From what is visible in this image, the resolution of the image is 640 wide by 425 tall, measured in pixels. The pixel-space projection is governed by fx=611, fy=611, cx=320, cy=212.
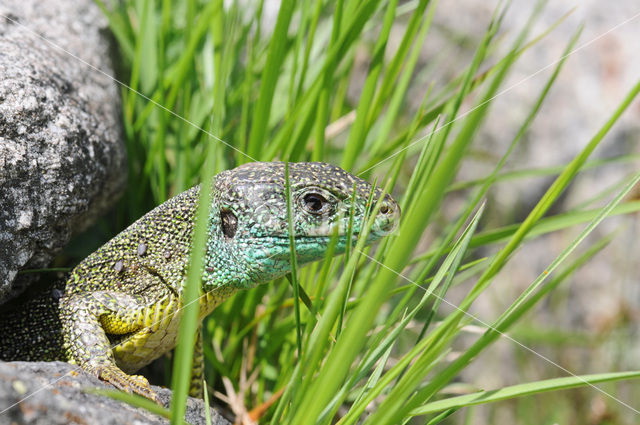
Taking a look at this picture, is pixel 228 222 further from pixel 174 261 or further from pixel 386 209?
pixel 386 209

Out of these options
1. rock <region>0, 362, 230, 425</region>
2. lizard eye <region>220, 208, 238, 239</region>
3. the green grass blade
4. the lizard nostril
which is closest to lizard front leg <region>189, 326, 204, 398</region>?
lizard eye <region>220, 208, 238, 239</region>

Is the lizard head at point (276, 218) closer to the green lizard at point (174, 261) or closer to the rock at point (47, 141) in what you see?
the green lizard at point (174, 261)

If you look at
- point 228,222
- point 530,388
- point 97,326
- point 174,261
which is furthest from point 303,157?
point 530,388

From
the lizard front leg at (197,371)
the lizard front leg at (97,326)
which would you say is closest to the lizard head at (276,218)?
the lizard front leg at (97,326)

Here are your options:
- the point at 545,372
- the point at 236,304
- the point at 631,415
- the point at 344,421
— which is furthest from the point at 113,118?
the point at 631,415

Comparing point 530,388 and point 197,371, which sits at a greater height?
point 530,388

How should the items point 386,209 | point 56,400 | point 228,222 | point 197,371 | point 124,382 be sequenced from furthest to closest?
point 197,371, point 228,222, point 386,209, point 124,382, point 56,400

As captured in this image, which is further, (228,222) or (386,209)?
(228,222)
